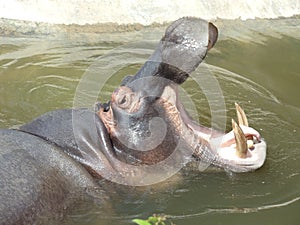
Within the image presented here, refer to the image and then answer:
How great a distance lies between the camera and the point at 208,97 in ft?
20.1

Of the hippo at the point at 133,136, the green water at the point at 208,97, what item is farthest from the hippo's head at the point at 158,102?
the green water at the point at 208,97

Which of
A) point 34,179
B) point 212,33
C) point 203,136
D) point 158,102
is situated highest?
point 212,33

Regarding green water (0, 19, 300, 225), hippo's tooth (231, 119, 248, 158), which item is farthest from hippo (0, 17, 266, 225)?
green water (0, 19, 300, 225)

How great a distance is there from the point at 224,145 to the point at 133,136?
75 centimetres

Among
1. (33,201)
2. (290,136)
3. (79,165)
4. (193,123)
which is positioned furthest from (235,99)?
(33,201)

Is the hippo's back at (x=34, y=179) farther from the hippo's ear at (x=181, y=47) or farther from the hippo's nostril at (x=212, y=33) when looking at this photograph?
the hippo's nostril at (x=212, y=33)

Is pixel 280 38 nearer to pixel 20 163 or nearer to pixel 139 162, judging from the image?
pixel 139 162

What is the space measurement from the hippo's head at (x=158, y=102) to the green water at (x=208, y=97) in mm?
269

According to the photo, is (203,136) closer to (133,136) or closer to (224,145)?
(224,145)

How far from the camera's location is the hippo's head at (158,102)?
419 centimetres

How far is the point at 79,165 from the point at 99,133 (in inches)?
11.0

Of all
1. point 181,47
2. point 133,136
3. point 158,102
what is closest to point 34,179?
point 133,136

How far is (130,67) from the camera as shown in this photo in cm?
689

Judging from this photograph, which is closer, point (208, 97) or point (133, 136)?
point (133, 136)
